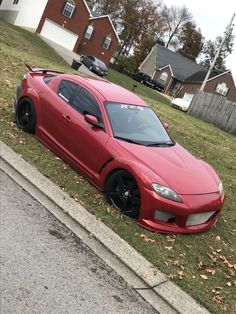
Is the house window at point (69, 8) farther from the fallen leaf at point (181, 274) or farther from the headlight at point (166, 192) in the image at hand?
the fallen leaf at point (181, 274)

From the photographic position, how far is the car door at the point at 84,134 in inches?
288

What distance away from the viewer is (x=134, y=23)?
262ft

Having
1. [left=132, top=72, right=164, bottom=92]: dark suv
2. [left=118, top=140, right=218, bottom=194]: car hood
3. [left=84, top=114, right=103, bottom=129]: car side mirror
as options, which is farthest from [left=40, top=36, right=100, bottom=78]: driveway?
[left=118, top=140, right=218, bottom=194]: car hood

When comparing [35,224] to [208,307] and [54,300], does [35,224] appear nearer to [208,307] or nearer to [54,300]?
[54,300]

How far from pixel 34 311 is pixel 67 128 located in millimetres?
4009

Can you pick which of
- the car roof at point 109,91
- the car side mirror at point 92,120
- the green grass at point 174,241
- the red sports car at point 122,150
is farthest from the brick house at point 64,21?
the car side mirror at point 92,120

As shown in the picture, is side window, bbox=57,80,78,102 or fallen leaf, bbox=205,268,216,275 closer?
fallen leaf, bbox=205,268,216,275

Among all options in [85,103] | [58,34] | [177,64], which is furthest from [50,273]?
[177,64]

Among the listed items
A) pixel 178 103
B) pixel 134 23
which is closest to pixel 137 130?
pixel 178 103

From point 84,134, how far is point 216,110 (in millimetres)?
20152

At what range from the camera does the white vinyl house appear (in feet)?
160

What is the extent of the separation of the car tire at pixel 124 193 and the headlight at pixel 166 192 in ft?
0.95

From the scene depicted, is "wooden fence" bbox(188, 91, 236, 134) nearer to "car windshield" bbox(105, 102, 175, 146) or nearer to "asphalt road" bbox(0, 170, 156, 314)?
"car windshield" bbox(105, 102, 175, 146)

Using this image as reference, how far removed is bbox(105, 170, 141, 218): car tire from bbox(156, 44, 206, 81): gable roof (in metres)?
62.6
